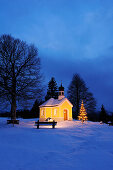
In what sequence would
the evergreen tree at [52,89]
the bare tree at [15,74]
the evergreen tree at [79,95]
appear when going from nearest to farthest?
the bare tree at [15,74] → the evergreen tree at [79,95] → the evergreen tree at [52,89]

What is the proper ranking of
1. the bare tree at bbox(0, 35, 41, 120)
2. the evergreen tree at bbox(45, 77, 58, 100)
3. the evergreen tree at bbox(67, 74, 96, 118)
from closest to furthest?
1. the bare tree at bbox(0, 35, 41, 120)
2. the evergreen tree at bbox(67, 74, 96, 118)
3. the evergreen tree at bbox(45, 77, 58, 100)

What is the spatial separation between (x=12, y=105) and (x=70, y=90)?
18.9 metres

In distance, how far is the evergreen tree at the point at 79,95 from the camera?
115 feet

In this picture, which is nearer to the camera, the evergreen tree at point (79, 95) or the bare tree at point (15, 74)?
the bare tree at point (15, 74)

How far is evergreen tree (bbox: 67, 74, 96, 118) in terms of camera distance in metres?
35.0

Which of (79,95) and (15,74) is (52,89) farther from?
(15,74)

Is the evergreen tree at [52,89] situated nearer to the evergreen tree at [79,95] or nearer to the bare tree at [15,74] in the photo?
the evergreen tree at [79,95]

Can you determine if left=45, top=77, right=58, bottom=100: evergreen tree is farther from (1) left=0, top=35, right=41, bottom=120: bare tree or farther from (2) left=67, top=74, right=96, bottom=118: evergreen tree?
(1) left=0, top=35, right=41, bottom=120: bare tree

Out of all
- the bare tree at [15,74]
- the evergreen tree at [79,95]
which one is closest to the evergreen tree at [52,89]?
the evergreen tree at [79,95]

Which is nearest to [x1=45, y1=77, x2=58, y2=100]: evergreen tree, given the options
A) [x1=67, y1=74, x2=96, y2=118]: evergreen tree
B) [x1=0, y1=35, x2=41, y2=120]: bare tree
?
[x1=67, y1=74, x2=96, y2=118]: evergreen tree

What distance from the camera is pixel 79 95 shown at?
3609cm

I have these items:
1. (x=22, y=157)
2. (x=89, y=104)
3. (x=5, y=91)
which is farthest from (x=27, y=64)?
(x=89, y=104)

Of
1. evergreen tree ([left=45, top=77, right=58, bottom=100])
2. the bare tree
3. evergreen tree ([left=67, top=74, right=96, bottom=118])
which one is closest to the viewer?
the bare tree

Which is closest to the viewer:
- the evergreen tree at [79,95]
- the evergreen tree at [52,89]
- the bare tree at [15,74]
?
the bare tree at [15,74]
